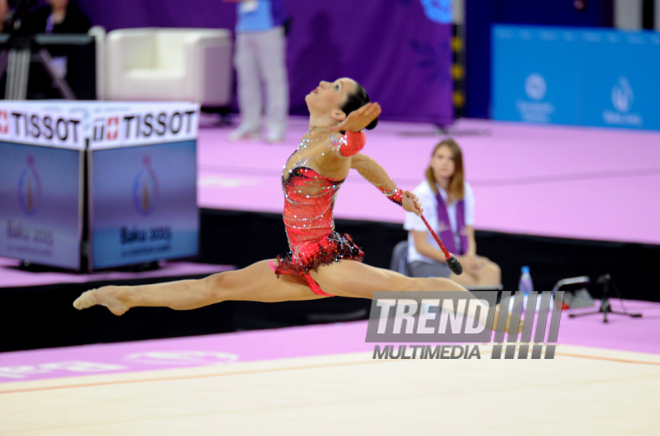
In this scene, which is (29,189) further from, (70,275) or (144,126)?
(144,126)

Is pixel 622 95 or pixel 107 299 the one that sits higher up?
pixel 622 95

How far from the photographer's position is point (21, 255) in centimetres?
553

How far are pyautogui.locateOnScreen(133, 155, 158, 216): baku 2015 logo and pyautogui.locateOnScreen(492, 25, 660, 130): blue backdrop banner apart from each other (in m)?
6.21

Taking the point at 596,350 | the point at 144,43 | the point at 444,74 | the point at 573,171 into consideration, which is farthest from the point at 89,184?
the point at 144,43

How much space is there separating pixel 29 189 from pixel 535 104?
7004 millimetres

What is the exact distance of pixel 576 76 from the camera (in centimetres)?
1073

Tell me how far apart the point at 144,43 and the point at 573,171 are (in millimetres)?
5254

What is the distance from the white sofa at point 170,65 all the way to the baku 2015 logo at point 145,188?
558 cm

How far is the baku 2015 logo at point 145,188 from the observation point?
17.6ft

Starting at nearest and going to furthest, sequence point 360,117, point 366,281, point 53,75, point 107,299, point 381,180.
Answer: point 360,117, point 366,281, point 381,180, point 107,299, point 53,75

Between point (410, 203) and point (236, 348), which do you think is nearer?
point (410, 203)

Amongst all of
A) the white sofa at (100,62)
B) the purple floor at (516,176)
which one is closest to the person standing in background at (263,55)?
the purple floor at (516,176)

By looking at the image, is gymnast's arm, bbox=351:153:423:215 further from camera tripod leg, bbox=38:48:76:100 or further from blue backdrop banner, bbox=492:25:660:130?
blue backdrop banner, bbox=492:25:660:130

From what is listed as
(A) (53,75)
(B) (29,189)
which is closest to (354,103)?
(B) (29,189)
